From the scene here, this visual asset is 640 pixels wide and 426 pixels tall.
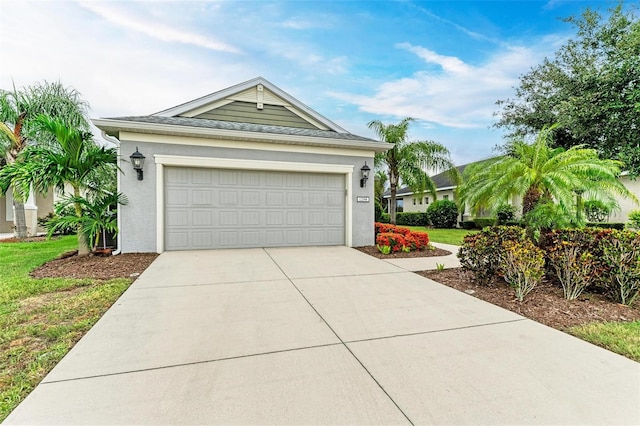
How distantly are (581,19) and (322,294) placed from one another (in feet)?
56.3

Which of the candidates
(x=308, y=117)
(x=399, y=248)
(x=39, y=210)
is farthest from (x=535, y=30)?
Result: (x=39, y=210)

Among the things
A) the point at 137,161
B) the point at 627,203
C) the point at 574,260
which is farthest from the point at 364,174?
the point at 627,203

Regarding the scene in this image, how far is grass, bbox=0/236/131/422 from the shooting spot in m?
2.25

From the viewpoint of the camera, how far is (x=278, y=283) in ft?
15.9

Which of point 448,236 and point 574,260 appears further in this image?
point 448,236

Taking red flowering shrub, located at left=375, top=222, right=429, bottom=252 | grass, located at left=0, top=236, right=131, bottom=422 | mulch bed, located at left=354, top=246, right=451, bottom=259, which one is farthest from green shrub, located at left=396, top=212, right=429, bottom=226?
grass, located at left=0, top=236, right=131, bottom=422

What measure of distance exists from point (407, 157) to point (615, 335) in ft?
41.1

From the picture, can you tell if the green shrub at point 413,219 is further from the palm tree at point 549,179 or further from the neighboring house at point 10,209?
the neighboring house at point 10,209

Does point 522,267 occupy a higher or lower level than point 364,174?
lower

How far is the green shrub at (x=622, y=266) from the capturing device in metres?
3.87

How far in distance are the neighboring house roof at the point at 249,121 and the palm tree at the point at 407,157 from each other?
18.9 ft

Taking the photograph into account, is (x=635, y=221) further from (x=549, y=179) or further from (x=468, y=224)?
(x=549, y=179)

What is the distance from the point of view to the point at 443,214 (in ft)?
59.9

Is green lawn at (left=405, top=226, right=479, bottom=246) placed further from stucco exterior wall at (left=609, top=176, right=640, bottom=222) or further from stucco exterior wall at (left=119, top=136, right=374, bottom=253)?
stucco exterior wall at (left=119, top=136, right=374, bottom=253)
